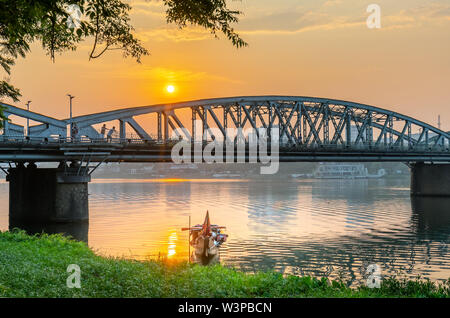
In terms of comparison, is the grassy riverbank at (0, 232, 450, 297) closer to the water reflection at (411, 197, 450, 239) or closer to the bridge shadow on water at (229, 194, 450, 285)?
the bridge shadow on water at (229, 194, 450, 285)

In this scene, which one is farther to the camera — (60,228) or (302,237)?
(60,228)

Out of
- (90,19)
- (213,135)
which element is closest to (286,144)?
(213,135)

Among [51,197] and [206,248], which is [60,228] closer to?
[51,197]

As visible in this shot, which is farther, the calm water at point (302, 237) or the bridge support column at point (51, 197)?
the bridge support column at point (51, 197)

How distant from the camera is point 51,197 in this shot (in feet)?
198

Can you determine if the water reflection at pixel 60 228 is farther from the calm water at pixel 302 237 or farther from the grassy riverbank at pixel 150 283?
the grassy riverbank at pixel 150 283

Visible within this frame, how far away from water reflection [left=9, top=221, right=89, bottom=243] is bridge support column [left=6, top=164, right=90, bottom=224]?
3.36 feet

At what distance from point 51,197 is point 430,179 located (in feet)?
281

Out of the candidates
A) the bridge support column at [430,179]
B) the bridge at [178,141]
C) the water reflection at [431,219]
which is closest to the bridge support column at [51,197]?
the bridge at [178,141]

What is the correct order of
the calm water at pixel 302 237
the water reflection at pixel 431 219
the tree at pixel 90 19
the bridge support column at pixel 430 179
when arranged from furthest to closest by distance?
the bridge support column at pixel 430 179, the water reflection at pixel 431 219, the calm water at pixel 302 237, the tree at pixel 90 19

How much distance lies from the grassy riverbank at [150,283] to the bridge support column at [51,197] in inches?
1424

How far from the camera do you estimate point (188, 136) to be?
76375mm

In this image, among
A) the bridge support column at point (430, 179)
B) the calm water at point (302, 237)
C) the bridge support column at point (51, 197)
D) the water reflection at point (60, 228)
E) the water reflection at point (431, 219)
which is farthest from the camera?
the bridge support column at point (430, 179)

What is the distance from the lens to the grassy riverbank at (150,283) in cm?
1764
